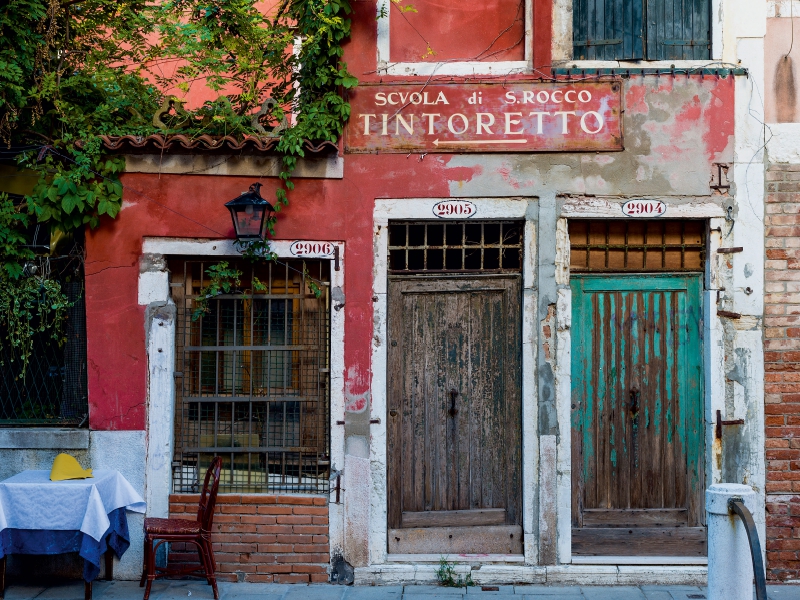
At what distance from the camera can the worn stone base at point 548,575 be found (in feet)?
21.8

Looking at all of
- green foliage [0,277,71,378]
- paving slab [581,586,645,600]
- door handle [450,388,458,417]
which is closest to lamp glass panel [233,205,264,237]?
green foliage [0,277,71,378]

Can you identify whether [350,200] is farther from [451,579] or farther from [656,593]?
[656,593]

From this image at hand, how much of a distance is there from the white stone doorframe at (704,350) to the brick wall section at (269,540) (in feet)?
6.29

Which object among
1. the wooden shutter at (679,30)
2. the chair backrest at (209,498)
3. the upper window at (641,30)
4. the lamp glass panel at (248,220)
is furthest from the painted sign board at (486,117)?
the chair backrest at (209,498)

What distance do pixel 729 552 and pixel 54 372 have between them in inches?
208

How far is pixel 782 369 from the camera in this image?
6.70 meters

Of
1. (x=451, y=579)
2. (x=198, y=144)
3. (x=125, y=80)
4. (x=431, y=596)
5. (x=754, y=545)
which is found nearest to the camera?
(x=754, y=545)

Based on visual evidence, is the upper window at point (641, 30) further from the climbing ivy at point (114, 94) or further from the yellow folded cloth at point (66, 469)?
the yellow folded cloth at point (66, 469)

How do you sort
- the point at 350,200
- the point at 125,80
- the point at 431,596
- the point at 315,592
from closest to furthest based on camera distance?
1. the point at 431,596
2. the point at 315,592
3. the point at 350,200
4. the point at 125,80

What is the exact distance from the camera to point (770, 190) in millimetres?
6754

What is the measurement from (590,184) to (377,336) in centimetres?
209

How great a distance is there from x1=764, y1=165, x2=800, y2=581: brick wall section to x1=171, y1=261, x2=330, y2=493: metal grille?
3.51 m

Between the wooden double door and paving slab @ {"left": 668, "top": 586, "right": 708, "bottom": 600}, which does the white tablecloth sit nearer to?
the wooden double door

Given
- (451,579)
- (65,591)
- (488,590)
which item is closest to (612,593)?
(488,590)
